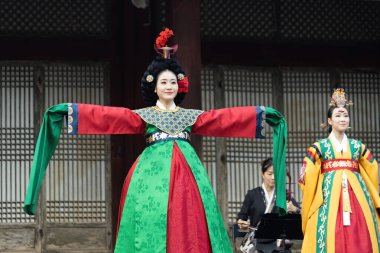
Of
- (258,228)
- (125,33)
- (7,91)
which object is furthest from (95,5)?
(258,228)

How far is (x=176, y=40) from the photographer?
33.8 feet

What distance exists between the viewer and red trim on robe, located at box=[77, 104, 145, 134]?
804cm

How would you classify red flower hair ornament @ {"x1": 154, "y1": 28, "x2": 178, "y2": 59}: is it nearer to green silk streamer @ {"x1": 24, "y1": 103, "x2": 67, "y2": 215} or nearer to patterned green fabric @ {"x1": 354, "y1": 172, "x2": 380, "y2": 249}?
green silk streamer @ {"x1": 24, "y1": 103, "x2": 67, "y2": 215}

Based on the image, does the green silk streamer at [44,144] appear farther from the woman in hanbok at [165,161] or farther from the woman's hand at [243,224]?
the woman's hand at [243,224]

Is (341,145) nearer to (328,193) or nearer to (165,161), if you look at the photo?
(328,193)

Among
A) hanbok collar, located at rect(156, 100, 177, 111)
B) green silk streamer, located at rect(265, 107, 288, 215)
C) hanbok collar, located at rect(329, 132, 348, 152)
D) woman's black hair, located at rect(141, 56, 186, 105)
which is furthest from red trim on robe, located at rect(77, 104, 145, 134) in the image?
hanbok collar, located at rect(329, 132, 348, 152)

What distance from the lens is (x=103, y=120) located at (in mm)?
8070

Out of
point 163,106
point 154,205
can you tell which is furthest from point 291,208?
point 154,205

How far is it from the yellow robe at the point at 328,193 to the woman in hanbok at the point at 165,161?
1.62 m

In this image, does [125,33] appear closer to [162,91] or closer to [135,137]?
[135,137]

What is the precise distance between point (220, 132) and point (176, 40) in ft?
7.17

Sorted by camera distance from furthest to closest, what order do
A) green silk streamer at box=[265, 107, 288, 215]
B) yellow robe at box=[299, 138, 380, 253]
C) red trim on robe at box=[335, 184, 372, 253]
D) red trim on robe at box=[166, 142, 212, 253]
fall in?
yellow robe at box=[299, 138, 380, 253], red trim on robe at box=[335, 184, 372, 253], green silk streamer at box=[265, 107, 288, 215], red trim on robe at box=[166, 142, 212, 253]

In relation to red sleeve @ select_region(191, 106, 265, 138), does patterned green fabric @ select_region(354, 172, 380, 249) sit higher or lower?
lower

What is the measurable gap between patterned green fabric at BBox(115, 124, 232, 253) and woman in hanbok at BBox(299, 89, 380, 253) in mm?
1903
